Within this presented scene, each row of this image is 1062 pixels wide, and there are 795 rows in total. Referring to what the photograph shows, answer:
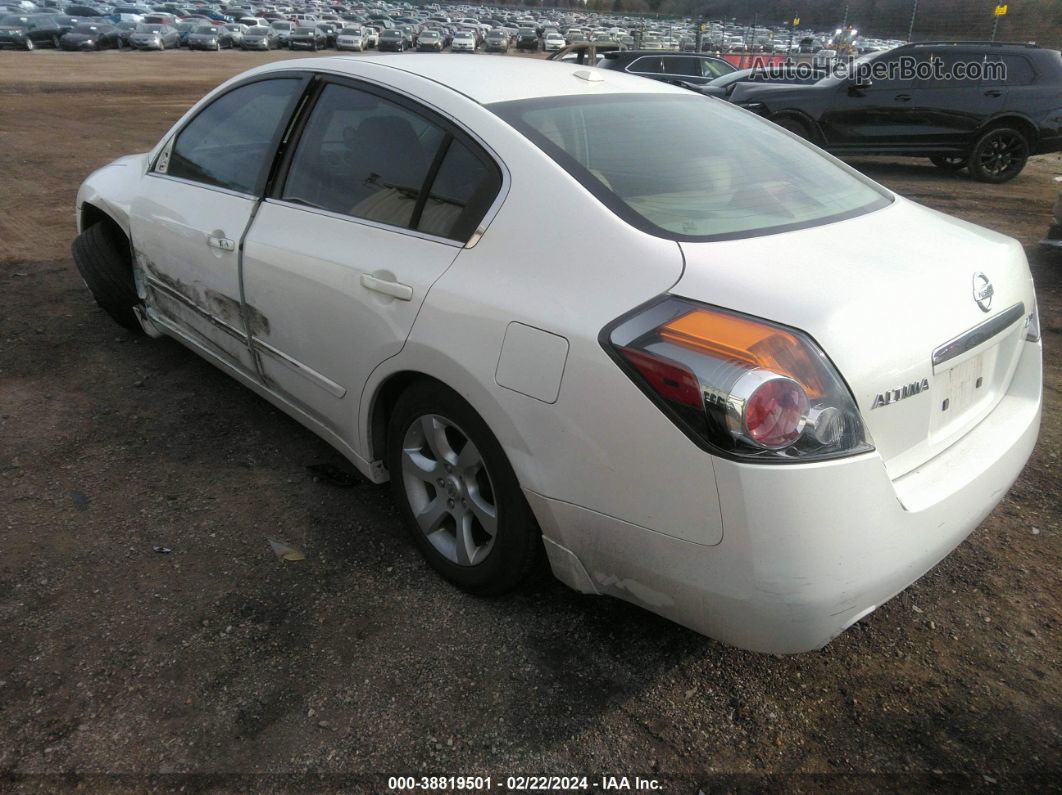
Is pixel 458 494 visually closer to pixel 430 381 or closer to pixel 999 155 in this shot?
pixel 430 381

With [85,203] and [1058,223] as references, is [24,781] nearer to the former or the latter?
[85,203]

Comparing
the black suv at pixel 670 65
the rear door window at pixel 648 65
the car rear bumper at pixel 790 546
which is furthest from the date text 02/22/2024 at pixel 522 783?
the rear door window at pixel 648 65

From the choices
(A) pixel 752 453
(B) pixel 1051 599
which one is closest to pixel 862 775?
(A) pixel 752 453

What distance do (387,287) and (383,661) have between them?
3.67 ft

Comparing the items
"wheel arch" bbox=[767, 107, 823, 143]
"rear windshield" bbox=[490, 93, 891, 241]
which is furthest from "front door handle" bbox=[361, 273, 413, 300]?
"wheel arch" bbox=[767, 107, 823, 143]

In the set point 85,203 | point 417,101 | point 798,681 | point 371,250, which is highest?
point 417,101

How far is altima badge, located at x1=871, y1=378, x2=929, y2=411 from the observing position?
182 cm

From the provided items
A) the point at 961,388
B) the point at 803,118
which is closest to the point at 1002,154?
the point at 803,118

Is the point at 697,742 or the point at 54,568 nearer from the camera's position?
the point at 697,742

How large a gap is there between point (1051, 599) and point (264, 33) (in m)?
48.2

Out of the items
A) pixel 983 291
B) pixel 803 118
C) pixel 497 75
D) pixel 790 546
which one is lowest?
pixel 803 118

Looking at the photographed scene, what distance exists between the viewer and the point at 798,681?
Result: 232cm

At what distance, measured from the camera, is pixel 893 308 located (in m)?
1.89

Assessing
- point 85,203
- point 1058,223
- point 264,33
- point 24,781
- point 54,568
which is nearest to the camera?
point 24,781
